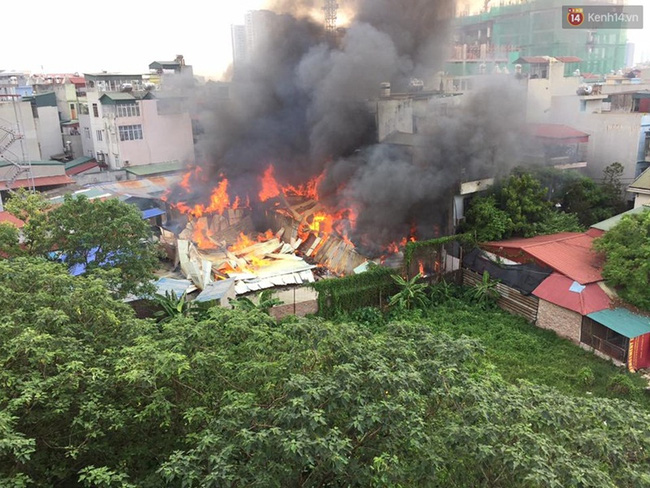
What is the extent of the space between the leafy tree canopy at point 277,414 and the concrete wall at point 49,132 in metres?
32.6

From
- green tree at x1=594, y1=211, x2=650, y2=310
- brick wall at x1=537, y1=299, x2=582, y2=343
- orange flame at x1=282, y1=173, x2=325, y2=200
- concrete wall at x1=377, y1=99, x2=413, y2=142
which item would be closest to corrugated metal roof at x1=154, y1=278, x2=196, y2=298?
orange flame at x1=282, y1=173, x2=325, y2=200

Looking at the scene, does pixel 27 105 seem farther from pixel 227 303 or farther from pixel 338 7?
pixel 227 303

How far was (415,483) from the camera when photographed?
5.88m

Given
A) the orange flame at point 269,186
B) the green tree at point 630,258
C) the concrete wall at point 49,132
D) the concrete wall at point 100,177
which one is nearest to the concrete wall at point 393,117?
the orange flame at point 269,186

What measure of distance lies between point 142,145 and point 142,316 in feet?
65.8

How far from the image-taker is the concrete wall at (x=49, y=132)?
3606 centimetres

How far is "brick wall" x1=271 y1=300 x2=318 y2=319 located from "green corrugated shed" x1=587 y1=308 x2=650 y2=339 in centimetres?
805

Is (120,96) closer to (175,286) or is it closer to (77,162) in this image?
(77,162)

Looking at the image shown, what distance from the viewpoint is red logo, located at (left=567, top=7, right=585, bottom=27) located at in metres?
31.6

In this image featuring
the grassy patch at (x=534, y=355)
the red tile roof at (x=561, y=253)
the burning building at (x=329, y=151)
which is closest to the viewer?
the grassy patch at (x=534, y=355)

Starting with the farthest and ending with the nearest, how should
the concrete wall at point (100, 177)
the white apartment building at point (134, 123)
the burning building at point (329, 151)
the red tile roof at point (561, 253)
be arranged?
1. the white apartment building at point (134, 123)
2. the concrete wall at point (100, 177)
3. the burning building at point (329, 151)
4. the red tile roof at point (561, 253)

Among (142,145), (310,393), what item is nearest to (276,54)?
(142,145)

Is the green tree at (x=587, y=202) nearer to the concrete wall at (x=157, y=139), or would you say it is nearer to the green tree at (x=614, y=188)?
the green tree at (x=614, y=188)

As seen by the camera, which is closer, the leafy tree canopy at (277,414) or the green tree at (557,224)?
the leafy tree canopy at (277,414)
